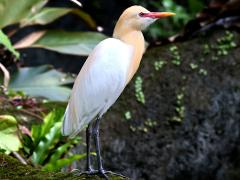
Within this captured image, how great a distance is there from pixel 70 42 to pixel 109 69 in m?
2.32

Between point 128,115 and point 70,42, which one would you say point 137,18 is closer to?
point 128,115

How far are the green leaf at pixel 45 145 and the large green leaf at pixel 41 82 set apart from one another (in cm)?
78

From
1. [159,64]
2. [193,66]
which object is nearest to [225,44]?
[193,66]

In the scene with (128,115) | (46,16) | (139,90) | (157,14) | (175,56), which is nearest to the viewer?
(157,14)

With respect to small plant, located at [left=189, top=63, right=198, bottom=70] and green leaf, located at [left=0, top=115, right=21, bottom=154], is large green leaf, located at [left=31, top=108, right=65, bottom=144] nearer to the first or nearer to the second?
green leaf, located at [left=0, top=115, right=21, bottom=154]

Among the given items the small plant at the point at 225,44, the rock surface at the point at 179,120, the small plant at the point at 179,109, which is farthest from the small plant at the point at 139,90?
the small plant at the point at 225,44

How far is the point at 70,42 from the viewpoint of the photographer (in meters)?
4.53

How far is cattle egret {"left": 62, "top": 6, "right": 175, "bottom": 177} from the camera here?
223 cm

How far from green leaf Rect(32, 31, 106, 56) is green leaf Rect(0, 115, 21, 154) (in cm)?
191

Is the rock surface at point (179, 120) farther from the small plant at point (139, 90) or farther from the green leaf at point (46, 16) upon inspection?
the green leaf at point (46, 16)

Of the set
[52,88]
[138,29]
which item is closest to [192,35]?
[52,88]

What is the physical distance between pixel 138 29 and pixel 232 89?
213 centimetres

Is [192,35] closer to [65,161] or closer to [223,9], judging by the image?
[223,9]

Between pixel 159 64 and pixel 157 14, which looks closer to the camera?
pixel 157 14
